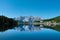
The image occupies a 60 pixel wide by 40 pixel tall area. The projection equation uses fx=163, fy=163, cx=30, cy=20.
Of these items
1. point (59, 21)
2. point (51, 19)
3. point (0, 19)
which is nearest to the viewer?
point (0, 19)

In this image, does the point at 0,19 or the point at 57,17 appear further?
the point at 57,17

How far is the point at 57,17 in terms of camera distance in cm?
18625

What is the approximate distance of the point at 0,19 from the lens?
8388 centimetres

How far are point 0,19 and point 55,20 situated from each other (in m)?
104

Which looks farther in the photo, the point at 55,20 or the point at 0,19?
the point at 55,20

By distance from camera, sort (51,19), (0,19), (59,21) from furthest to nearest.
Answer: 1. (51,19)
2. (59,21)
3. (0,19)

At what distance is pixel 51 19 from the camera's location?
188 meters

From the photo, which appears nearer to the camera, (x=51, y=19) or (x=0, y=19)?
(x=0, y=19)

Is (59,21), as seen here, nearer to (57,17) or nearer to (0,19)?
(57,17)

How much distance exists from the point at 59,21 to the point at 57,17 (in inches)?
450

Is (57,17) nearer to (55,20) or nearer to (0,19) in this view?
(55,20)

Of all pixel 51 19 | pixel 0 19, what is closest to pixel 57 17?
pixel 51 19

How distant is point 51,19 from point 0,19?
111557 millimetres

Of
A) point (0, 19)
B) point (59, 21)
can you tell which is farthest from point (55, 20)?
point (0, 19)
